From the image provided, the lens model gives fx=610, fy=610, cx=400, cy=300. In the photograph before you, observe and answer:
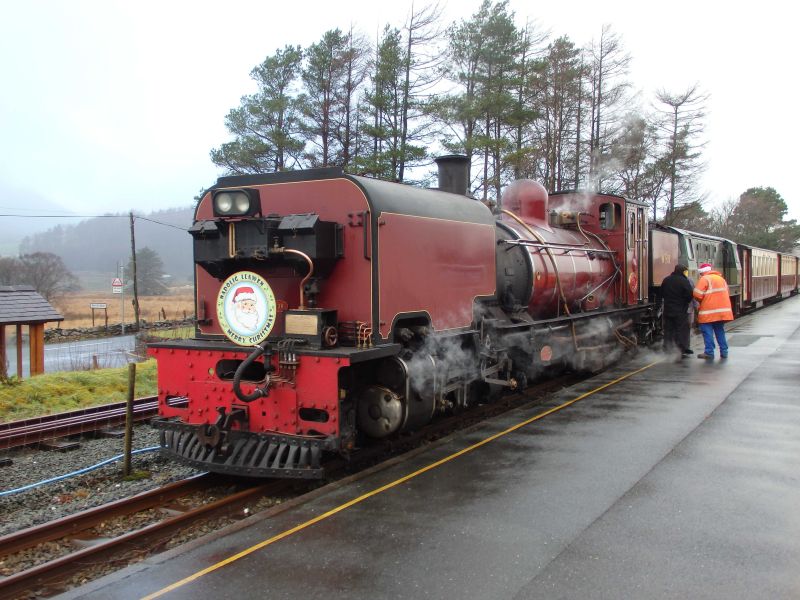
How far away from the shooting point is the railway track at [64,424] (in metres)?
7.12

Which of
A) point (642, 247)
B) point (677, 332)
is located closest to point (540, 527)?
point (677, 332)

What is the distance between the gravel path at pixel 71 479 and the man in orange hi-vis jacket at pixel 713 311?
30.8ft

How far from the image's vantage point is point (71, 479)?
5.88 m

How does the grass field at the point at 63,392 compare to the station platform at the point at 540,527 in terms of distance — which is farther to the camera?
the grass field at the point at 63,392

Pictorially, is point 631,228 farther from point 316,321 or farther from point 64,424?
point 64,424

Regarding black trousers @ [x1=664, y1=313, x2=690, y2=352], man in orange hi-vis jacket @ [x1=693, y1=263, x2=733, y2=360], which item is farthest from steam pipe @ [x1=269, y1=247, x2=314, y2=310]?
black trousers @ [x1=664, y1=313, x2=690, y2=352]

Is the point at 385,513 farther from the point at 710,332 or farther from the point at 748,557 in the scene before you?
the point at 710,332

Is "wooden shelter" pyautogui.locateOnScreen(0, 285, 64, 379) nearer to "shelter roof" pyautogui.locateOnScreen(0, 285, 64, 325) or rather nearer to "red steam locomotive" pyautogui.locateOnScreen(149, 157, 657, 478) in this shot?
"shelter roof" pyautogui.locateOnScreen(0, 285, 64, 325)

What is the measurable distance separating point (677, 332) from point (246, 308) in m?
9.34

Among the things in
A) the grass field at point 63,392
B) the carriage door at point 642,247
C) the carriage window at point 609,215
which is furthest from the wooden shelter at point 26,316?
the carriage door at point 642,247

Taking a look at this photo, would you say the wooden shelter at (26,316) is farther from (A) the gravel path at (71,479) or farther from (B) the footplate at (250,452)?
(B) the footplate at (250,452)

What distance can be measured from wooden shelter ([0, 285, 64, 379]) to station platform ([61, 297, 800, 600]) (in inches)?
343

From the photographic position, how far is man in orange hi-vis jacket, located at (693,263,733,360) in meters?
11.2

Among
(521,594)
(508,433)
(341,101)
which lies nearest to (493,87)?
(341,101)
